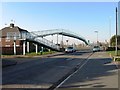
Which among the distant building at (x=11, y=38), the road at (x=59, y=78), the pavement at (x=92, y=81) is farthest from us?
the distant building at (x=11, y=38)

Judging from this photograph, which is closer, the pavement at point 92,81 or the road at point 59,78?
the pavement at point 92,81

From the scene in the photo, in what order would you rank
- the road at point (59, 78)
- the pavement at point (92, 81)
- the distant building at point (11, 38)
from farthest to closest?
the distant building at point (11, 38) → the road at point (59, 78) → the pavement at point (92, 81)

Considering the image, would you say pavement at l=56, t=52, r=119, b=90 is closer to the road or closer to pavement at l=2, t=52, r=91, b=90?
the road

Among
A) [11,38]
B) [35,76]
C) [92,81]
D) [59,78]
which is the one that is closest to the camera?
[92,81]

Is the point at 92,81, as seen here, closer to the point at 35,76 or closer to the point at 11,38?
the point at 35,76

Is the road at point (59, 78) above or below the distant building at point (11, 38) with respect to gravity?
below

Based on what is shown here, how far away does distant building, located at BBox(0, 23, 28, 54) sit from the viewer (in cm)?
6283

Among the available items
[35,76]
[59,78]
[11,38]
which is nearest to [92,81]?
[59,78]

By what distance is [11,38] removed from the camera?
2589 inches

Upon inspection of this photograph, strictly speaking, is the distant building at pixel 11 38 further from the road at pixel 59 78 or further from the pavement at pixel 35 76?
the road at pixel 59 78

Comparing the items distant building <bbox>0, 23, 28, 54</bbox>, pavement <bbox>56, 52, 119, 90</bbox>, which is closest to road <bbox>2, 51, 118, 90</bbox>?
pavement <bbox>56, 52, 119, 90</bbox>

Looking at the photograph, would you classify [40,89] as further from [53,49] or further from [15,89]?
[53,49]

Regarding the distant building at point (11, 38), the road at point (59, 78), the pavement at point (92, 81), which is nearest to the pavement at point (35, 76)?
the road at point (59, 78)

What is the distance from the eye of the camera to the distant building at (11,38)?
6283 centimetres
